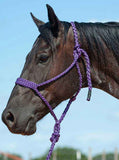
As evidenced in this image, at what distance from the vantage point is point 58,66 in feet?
12.3

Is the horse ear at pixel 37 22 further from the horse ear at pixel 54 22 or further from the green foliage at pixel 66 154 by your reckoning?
the green foliage at pixel 66 154

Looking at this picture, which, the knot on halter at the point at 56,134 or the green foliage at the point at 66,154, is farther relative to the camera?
the green foliage at the point at 66,154

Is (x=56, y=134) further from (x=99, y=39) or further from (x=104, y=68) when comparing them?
(x=99, y=39)

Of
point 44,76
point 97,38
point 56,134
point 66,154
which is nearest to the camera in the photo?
point 44,76

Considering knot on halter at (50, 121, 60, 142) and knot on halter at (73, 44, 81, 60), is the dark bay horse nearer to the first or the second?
knot on halter at (73, 44, 81, 60)

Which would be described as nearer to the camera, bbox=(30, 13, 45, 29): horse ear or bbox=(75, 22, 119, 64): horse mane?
bbox=(75, 22, 119, 64): horse mane

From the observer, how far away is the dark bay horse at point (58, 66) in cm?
362

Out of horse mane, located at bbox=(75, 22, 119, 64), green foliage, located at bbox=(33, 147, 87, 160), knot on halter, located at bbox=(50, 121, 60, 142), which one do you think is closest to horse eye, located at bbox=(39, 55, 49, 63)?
horse mane, located at bbox=(75, 22, 119, 64)

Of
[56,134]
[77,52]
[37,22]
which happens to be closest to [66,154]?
[37,22]

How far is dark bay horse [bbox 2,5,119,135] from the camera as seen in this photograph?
362 centimetres

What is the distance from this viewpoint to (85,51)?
3.93 metres

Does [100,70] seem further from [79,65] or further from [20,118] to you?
[20,118]

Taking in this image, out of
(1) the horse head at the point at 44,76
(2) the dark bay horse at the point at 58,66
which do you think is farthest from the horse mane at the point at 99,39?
(1) the horse head at the point at 44,76

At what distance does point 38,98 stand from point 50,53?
18.1 inches
